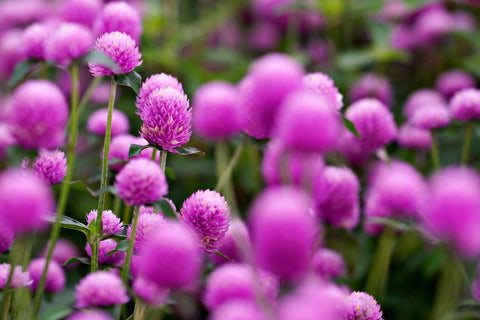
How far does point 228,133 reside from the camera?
56cm

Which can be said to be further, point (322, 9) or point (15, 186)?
point (322, 9)

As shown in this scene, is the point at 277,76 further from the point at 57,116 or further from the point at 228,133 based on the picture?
the point at 57,116

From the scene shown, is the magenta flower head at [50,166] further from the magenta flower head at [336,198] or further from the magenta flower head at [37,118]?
the magenta flower head at [336,198]

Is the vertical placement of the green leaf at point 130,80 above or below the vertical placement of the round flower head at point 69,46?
below

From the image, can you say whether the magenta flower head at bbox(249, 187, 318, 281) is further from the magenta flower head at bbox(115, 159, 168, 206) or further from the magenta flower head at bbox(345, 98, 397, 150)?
the magenta flower head at bbox(345, 98, 397, 150)

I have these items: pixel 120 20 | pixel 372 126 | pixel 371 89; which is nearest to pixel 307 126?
pixel 120 20

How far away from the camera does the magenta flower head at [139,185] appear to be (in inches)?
25.2

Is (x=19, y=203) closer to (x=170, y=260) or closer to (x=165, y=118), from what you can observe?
(x=170, y=260)

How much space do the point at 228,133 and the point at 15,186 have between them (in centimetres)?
20

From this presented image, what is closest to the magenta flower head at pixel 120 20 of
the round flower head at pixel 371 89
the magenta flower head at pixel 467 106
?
the magenta flower head at pixel 467 106

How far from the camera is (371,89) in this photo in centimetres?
169

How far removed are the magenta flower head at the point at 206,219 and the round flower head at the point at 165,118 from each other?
0.09 m

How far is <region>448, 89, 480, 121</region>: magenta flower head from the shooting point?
110cm

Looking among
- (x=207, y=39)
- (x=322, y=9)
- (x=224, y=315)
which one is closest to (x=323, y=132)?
(x=224, y=315)
